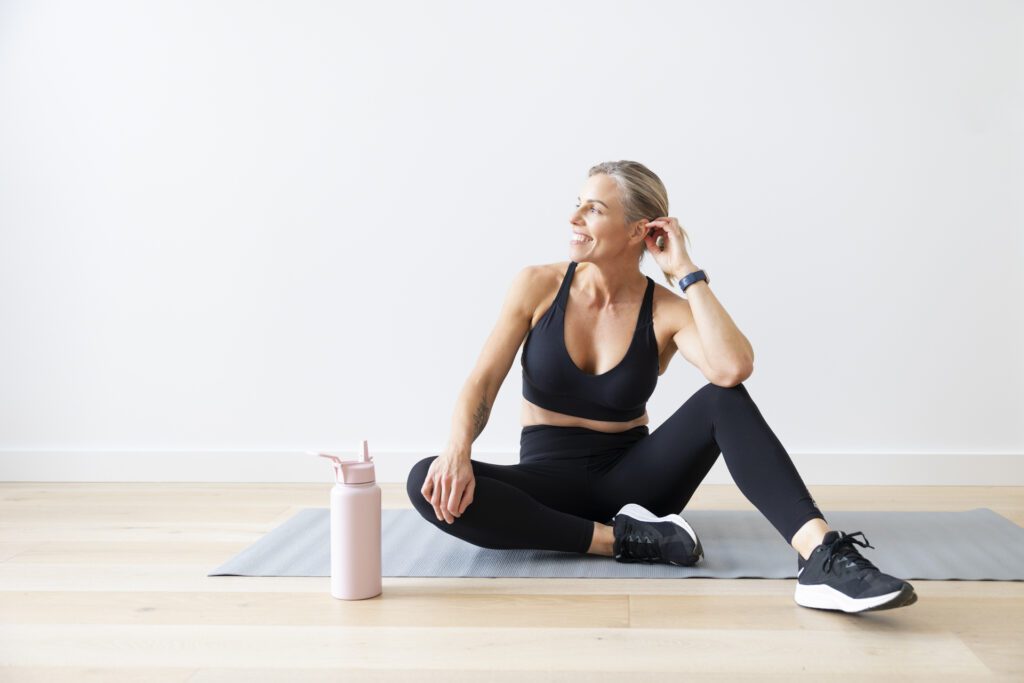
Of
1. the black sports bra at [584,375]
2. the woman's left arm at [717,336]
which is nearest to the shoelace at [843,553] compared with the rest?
the woman's left arm at [717,336]

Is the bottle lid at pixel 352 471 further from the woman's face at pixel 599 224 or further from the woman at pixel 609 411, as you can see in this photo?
the woman's face at pixel 599 224

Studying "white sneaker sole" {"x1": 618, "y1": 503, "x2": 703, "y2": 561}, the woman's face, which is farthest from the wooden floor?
the woman's face

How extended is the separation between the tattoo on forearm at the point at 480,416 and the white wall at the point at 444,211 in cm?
112

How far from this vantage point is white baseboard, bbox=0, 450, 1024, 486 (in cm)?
310

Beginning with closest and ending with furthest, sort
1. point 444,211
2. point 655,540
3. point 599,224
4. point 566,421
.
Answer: point 655,540 < point 599,224 < point 566,421 < point 444,211

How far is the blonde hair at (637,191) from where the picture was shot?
2150 mm

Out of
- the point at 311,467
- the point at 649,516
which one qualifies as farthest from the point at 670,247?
the point at 311,467

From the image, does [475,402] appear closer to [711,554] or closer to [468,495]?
[468,495]

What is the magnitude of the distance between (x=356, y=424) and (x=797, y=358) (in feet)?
4.55

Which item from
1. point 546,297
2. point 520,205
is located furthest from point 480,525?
point 520,205

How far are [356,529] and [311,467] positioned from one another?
1.50 meters

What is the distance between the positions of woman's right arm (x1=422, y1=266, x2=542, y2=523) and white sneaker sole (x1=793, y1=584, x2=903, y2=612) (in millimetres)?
626

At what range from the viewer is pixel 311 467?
322 centimetres

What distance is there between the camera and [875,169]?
3115 millimetres
